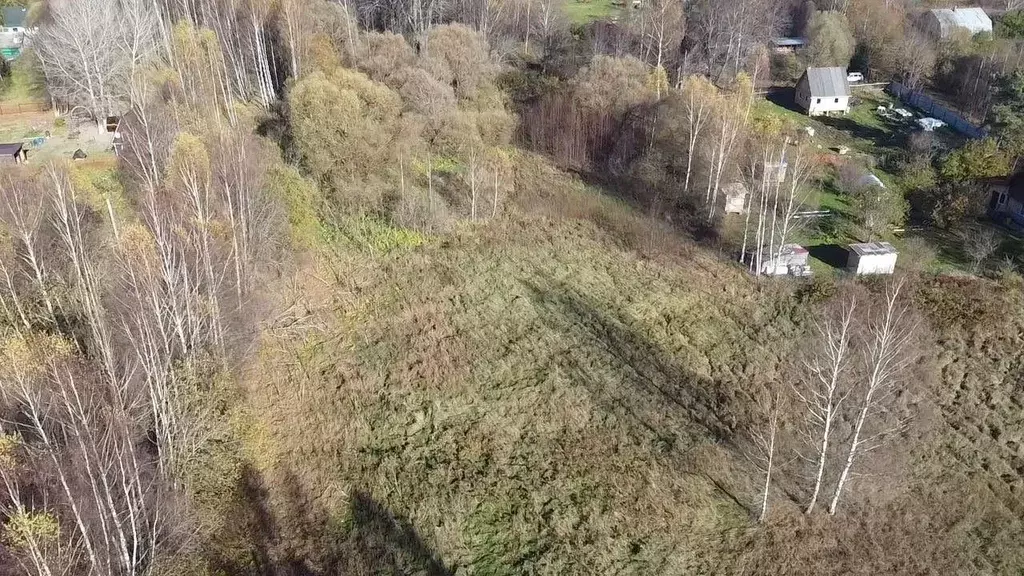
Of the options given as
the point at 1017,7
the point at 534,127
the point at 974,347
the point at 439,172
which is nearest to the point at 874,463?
the point at 974,347

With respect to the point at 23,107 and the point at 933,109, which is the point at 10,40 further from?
the point at 933,109

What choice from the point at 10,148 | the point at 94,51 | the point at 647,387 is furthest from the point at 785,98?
the point at 10,148

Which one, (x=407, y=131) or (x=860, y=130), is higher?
(x=407, y=131)

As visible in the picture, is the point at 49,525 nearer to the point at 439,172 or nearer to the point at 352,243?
the point at 352,243

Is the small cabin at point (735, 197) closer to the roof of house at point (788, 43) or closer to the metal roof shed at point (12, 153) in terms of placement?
the roof of house at point (788, 43)

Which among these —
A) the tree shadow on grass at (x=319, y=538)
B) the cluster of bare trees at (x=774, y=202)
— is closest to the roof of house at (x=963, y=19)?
the cluster of bare trees at (x=774, y=202)
